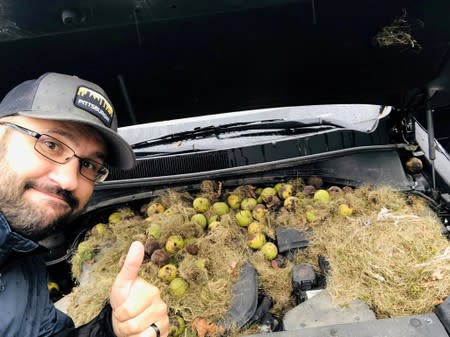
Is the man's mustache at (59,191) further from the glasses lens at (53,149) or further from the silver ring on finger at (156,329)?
the silver ring on finger at (156,329)

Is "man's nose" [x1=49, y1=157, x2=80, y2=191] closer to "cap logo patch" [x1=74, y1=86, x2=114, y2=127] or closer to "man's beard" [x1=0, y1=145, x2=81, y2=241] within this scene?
"man's beard" [x1=0, y1=145, x2=81, y2=241]

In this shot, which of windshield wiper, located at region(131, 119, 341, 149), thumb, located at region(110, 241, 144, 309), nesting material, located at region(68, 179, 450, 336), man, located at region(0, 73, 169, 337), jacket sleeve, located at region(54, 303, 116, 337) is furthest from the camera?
windshield wiper, located at region(131, 119, 341, 149)

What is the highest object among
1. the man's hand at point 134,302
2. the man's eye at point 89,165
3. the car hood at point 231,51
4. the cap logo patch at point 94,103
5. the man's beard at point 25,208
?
the car hood at point 231,51

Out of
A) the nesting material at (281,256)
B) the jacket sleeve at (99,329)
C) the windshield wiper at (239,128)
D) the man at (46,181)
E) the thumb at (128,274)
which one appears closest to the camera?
the thumb at (128,274)

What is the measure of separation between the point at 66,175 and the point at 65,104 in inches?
12.1

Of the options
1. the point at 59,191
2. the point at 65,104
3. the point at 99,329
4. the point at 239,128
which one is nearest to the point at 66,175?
the point at 59,191

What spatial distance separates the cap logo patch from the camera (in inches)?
68.1

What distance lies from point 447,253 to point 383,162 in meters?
1.09

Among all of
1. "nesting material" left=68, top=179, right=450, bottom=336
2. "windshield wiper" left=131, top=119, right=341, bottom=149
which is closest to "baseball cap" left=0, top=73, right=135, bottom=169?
"nesting material" left=68, top=179, right=450, bottom=336

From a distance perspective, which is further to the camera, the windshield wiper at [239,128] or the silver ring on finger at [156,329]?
the windshield wiper at [239,128]

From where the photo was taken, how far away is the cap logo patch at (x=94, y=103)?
5.67 ft

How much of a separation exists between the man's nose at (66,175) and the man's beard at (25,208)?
0.03m

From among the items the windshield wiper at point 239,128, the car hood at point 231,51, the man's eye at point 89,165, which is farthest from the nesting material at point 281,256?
the man's eye at point 89,165

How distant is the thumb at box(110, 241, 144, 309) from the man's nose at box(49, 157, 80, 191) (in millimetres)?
469
